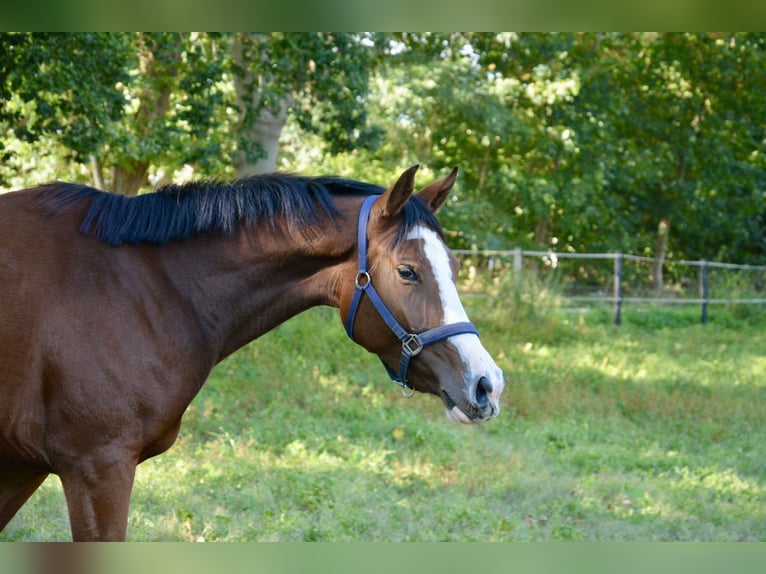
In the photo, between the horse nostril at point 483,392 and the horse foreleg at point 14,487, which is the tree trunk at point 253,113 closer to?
the horse foreleg at point 14,487

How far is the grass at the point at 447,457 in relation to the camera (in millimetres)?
4711

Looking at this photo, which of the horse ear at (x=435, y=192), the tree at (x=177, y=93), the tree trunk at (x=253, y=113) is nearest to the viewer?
the horse ear at (x=435, y=192)

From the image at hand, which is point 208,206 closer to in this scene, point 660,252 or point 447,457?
point 447,457

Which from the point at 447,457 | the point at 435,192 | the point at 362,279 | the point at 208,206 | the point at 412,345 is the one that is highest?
the point at 435,192

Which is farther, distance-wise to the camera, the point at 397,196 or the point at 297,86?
the point at 297,86

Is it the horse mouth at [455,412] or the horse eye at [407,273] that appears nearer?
the horse mouth at [455,412]

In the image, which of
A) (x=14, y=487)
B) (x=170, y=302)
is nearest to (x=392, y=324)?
(x=170, y=302)

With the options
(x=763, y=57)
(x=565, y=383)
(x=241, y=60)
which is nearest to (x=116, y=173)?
(x=241, y=60)

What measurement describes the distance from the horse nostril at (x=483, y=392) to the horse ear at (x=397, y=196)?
683 millimetres

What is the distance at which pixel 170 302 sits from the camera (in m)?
2.71

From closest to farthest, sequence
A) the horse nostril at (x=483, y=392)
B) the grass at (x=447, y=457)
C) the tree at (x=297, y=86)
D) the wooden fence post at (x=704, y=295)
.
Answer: the horse nostril at (x=483, y=392), the grass at (x=447, y=457), the tree at (x=297, y=86), the wooden fence post at (x=704, y=295)

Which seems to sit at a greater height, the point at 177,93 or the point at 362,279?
the point at 177,93

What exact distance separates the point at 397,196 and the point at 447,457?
3805 millimetres

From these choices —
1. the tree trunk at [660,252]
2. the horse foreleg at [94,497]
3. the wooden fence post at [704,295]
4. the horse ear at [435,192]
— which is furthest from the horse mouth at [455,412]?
the tree trunk at [660,252]
